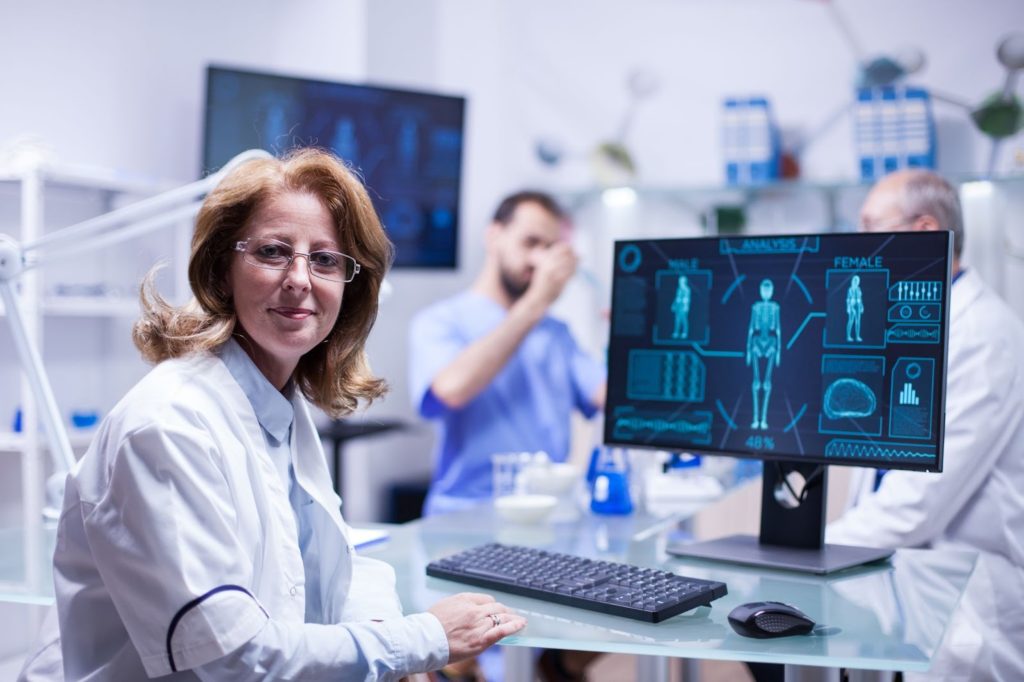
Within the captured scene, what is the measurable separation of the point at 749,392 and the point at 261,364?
80cm

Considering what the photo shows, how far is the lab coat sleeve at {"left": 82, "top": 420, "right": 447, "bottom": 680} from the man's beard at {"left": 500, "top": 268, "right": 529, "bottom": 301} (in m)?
2.18

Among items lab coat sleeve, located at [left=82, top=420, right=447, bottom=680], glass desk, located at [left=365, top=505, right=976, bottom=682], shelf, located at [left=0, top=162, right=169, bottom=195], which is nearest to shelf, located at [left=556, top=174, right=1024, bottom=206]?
shelf, located at [left=0, top=162, right=169, bottom=195]

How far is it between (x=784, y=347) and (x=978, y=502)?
0.55 metres

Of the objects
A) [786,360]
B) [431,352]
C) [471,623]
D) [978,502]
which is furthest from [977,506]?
[431,352]

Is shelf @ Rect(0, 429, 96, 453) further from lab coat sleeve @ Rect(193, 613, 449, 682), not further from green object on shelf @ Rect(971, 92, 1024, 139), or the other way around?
green object on shelf @ Rect(971, 92, 1024, 139)

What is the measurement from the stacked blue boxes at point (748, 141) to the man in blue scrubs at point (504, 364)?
0.98 meters

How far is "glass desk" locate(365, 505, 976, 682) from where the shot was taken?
1.31m

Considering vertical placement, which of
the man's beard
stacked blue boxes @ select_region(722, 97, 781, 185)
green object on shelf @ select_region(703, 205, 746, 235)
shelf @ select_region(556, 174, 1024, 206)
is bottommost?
the man's beard

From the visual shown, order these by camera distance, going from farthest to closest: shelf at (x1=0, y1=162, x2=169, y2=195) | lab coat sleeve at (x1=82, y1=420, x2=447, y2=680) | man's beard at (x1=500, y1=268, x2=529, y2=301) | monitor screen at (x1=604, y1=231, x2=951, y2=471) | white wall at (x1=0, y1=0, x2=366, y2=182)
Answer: man's beard at (x1=500, y1=268, x2=529, y2=301), white wall at (x1=0, y1=0, x2=366, y2=182), shelf at (x1=0, y1=162, x2=169, y2=195), monitor screen at (x1=604, y1=231, x2=951, y2=471), lab coat sleeve at (x1=82, y1=420, x2=447, y2=680)

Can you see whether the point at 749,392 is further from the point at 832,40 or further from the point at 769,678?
the point at 832,40

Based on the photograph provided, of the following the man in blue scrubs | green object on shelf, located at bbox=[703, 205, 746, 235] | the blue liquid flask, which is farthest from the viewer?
green object on shelf, located at bbox=[703, 205, 746, 235]

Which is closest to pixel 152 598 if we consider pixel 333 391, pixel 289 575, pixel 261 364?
pixel 289 575

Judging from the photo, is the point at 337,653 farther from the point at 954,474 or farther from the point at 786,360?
the point at 954,474

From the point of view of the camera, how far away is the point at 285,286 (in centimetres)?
143
